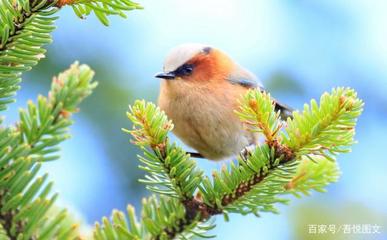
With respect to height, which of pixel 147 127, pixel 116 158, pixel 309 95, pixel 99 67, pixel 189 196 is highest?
pixel 309 95

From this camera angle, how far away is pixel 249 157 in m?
1.35

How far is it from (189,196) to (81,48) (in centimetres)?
229

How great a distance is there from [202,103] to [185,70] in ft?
0.79

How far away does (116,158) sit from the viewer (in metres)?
3.46

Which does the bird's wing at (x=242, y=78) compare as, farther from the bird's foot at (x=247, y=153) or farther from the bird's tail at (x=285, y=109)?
the bird's foot at (x=247, y=153)

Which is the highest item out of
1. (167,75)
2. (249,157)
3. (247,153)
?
(167,75)

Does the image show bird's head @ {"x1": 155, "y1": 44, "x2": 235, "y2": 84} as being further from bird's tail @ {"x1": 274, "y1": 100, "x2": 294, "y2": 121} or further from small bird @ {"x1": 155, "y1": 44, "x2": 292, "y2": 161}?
bird's tail @ {"x1": 274, "y1": 100, "x2": 294, "y2": 121}

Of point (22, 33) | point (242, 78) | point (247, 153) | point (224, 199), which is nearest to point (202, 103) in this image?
point (242, 78)

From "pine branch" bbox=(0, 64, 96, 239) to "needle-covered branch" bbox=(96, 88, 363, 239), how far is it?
0.37 metres

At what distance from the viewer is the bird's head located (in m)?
2.76

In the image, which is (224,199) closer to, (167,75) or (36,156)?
(36,156)

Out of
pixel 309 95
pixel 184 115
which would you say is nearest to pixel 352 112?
pixel 184 115

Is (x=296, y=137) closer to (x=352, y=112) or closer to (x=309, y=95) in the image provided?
(x=352, y=112)

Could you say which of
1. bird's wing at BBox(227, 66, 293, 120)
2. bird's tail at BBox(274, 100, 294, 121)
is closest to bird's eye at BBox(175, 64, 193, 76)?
bird's wing at BBox(227, 66, 293, 120)
